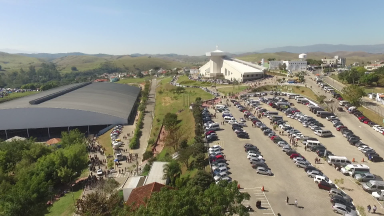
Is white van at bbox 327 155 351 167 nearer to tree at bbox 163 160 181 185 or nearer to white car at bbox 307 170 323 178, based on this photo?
white car at bbox 307 170 323 178

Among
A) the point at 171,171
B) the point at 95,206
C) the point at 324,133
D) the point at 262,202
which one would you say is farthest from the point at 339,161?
the point at 95,206

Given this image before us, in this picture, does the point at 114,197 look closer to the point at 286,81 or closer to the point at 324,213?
the point at 324,213

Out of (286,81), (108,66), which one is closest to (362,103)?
(286,81)

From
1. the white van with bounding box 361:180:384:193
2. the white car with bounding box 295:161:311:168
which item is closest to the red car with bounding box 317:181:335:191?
the white van with bounding box 361:180:384:193

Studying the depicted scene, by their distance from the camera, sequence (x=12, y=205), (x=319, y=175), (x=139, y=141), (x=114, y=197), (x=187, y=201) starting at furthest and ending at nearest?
(x=139, y=141), (x=319, y=175), (x=114, y=197), (x=12, y=205), (x=187, y=201)

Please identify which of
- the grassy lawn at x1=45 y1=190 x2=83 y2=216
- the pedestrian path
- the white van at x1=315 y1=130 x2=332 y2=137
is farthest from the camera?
the white van at x1=315 y1=130 x2=332 y2=137

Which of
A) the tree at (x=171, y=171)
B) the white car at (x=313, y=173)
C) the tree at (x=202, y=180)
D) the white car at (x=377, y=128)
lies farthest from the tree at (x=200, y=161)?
the white car at (x=377, y=128)

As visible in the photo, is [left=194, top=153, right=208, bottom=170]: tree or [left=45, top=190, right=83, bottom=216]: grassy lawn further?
[left=194, top=153, right=208, bottom=170]: tree
